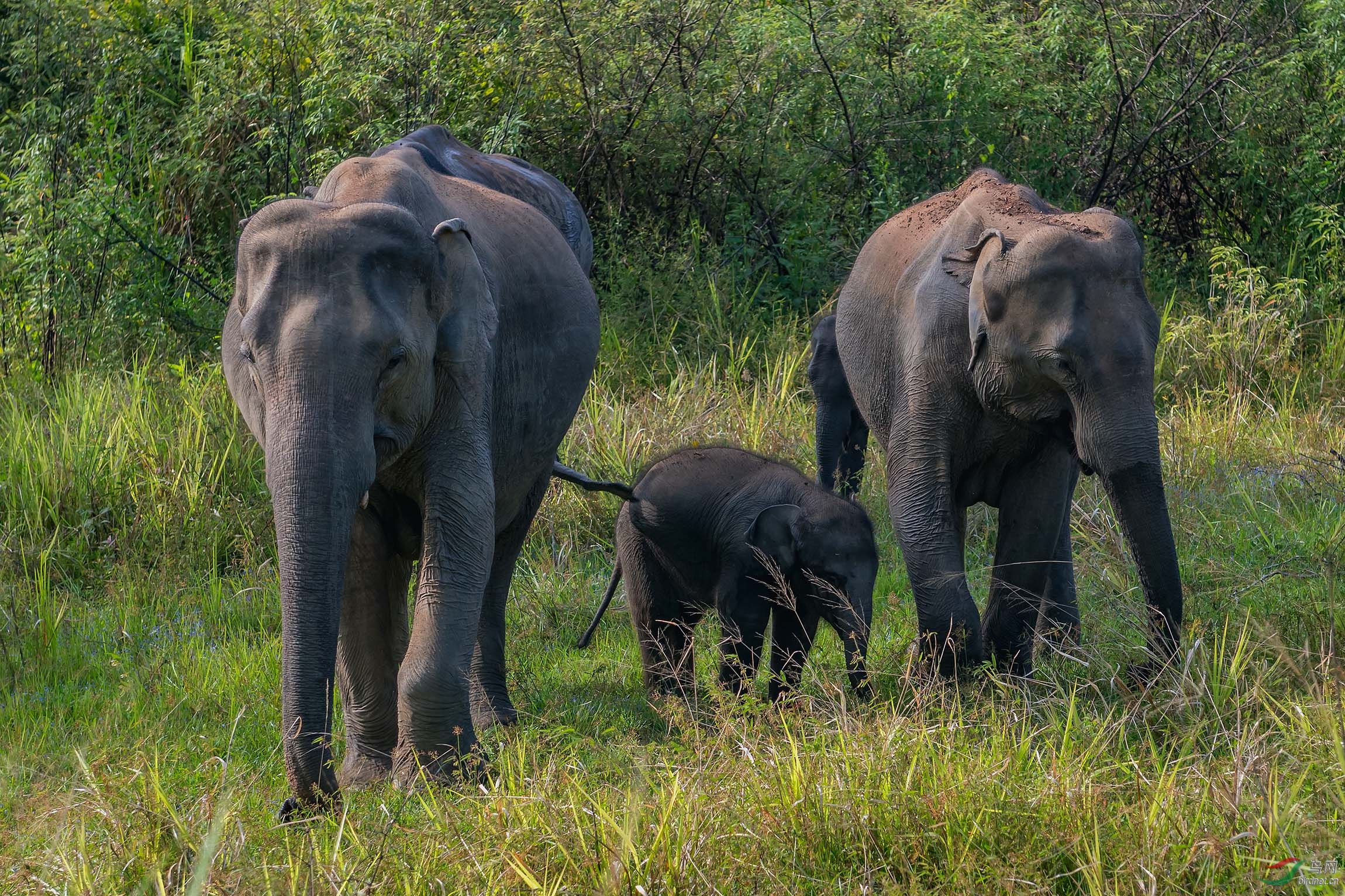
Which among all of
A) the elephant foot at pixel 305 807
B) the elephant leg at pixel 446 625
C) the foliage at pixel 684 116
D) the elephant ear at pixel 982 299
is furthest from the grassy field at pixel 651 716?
the foliage at pixel 684 116

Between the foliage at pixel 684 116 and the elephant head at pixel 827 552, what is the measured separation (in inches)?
224

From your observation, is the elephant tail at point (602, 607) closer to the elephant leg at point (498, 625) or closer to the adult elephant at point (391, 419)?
the elephant leg at point (498, 625)

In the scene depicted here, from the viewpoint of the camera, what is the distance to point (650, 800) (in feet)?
13.5

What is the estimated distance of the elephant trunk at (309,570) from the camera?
4.15 m

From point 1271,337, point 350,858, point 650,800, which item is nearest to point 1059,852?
point 650,800

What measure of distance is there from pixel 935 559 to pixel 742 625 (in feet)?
3.47

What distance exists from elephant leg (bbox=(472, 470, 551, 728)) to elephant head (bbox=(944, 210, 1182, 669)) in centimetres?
200

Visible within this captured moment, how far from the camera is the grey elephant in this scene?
9.20m

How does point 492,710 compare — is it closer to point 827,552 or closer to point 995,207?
point 827,552

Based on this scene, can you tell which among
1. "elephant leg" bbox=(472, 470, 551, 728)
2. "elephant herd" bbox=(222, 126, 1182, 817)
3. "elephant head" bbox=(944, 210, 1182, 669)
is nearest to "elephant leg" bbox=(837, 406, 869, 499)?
"elephant herd" bbox=(222, 126, 1182, 817)

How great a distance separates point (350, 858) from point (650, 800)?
79 centimetres

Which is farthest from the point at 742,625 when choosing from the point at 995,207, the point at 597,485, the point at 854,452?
the point at 854,452

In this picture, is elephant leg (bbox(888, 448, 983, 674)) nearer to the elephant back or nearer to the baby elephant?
the baby elephant

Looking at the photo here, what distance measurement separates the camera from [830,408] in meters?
9.23
